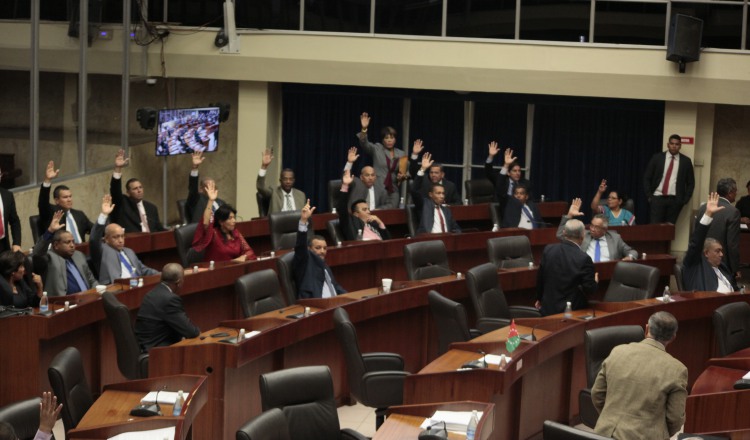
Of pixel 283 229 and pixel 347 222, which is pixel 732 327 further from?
pixel 283 229

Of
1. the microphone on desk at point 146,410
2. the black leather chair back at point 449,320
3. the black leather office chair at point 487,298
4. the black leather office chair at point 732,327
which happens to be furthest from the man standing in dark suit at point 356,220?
the microphone on desk at point 146,410

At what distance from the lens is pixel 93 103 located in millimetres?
13898

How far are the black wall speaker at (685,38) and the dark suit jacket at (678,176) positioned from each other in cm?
122

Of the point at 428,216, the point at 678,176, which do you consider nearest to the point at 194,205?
the point at 428,216

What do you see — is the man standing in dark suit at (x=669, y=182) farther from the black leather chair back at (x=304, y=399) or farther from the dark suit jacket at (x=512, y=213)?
the black leather chair back at (x=304, y=399)

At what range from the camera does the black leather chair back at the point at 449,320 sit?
801 centimetres

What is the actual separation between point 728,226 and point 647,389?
5.00m

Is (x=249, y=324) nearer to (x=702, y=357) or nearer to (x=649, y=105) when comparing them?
(x=702, y=357)

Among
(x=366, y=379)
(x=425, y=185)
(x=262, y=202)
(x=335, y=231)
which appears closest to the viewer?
(x=366, y=379)

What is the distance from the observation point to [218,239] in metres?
10.1

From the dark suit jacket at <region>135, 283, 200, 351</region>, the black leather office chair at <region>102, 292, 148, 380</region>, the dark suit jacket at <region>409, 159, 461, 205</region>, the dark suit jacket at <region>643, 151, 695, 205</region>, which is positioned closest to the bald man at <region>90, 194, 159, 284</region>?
the black leather office chair at <region>102, 292, 148, 380</region>

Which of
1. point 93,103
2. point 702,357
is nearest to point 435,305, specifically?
point 702,357

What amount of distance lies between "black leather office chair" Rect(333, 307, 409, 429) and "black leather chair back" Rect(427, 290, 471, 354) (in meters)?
0.79

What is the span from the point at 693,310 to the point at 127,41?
8.39 metres
